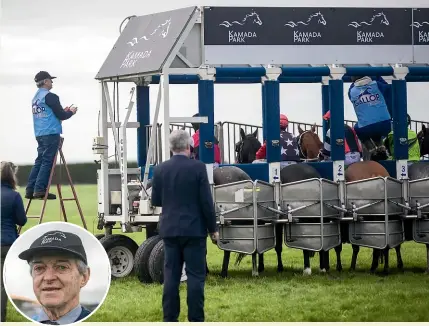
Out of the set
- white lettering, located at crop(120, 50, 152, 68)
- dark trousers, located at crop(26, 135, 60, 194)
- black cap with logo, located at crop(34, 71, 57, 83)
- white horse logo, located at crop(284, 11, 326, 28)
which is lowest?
dark trousers, located at crop(26, 135, 60, 194)

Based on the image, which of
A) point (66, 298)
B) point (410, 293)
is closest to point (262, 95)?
point (410, 293)

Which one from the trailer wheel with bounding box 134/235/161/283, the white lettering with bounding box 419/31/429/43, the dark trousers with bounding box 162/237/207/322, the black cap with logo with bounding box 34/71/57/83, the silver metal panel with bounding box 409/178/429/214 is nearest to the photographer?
the dark trousers with bounding box 162/237/207/322

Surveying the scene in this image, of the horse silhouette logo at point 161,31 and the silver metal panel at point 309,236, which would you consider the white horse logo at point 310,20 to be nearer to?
the horse silhouette logo at point 161,31

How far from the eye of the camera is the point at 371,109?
13188 mm

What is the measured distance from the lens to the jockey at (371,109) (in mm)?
13094

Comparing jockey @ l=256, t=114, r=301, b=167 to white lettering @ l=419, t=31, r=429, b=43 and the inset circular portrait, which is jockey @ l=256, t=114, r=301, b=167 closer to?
white lettering @ l=419, t=31, r=429, b=43

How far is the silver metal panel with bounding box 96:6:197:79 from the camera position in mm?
12344

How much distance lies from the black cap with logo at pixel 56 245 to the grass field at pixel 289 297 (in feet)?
2.51

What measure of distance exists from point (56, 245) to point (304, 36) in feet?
11.6

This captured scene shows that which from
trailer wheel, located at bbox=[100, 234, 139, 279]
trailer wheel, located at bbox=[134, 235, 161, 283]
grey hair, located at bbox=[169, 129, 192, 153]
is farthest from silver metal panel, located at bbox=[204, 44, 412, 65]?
grey hair, located at bbox=[169, 129, 192, 153]

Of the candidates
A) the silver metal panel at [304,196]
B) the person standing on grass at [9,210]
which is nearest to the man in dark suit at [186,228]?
the person standing on grass at [9,210]

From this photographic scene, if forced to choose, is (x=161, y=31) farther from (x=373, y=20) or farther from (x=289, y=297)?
(x=289, y=297)

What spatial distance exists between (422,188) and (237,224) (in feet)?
5.48

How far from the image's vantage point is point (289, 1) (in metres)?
12.5
